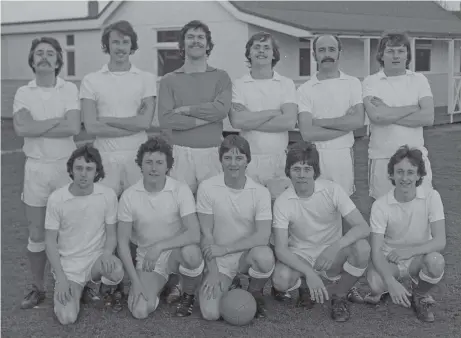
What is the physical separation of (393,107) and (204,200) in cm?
165

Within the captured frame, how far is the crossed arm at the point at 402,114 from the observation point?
529cm

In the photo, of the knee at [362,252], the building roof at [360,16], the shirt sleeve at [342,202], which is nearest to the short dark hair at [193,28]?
the shirt sleeve at [342,202]

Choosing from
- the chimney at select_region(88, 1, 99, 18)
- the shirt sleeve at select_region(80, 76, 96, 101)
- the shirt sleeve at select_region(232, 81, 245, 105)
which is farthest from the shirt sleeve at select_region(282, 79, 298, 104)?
the chimney at select_region(88, 1, 99, 18)

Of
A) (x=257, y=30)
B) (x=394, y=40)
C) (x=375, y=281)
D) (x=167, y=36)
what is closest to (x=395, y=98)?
(x=394, y=40)

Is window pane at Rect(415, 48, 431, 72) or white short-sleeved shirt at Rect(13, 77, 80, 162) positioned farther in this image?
window pane at Rect(415, 48, 431, 72)

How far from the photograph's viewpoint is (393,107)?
210 inches

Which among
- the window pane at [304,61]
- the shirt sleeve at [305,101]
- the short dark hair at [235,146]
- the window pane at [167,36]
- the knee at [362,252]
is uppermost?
the window pane at [167,36]

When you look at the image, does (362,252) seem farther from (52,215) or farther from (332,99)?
(52,215)

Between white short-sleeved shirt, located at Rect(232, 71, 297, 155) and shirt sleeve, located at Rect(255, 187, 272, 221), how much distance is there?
510mm

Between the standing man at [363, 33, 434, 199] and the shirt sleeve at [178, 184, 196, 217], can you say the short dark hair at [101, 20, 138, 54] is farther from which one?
the standing man at [363, 33, 434, 199]

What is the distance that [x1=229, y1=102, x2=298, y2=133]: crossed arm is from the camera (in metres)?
5.28

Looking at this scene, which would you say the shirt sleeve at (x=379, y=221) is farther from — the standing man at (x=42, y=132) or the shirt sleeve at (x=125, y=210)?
the standing man at (x=42, y=132)

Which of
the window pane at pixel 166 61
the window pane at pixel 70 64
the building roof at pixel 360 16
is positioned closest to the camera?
the building roof at pixel 360 16

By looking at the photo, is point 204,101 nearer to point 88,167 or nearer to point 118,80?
point 118,80
